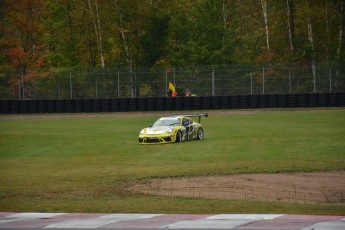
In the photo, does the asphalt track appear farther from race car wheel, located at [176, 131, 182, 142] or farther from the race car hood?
race car wheel, located at [176, 131, 182, 142]

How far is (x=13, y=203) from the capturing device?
1370cm

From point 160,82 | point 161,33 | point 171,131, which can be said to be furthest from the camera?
point 161,33

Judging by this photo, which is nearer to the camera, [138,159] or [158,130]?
[138,159]

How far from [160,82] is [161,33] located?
14.9 meters

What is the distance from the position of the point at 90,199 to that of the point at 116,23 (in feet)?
171

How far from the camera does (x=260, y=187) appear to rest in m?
16.3

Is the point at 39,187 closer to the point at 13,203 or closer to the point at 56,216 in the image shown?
the point at 13,203

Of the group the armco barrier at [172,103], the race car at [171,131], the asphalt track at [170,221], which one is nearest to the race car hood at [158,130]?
the race car at [171,131]

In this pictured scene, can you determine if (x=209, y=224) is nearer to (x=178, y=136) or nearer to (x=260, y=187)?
(x=260, y=187)

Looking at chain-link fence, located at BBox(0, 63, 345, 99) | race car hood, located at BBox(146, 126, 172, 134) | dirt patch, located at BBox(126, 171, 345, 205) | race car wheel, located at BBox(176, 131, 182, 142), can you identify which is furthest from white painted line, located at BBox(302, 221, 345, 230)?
chain-link fence, located at BBox(0, 63, 345, 99)

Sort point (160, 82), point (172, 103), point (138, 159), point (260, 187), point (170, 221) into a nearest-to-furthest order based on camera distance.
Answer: point (170, 221) → point (260, 187) → point (138, 159) → point (172, 103) → point (160, 82)

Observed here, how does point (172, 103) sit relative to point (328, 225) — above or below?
above

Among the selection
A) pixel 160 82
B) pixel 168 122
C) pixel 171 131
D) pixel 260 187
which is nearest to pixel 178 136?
pixel 171 131

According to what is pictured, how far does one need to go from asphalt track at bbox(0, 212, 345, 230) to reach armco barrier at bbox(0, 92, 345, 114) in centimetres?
3616
